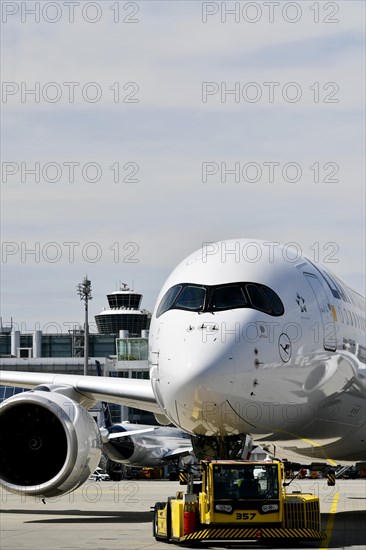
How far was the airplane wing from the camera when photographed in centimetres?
2269

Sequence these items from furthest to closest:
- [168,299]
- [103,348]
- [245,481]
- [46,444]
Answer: [103,348] < [46,444] < [168,299] < [245,481]

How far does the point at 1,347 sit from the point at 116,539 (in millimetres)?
120214

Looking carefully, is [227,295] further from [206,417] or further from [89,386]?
[89,386]

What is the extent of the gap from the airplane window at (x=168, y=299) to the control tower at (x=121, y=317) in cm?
12894

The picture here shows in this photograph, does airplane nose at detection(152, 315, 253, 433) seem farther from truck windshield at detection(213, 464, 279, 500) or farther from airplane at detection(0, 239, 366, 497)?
truck windshield at detection(213, 464, 279, 500)

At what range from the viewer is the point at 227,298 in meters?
16.9

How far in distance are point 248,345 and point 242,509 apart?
8.50ft

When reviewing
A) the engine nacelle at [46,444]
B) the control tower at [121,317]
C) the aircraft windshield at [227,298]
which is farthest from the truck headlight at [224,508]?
the control tower at [121,317]

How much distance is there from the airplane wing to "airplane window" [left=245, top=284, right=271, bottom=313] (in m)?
5.95

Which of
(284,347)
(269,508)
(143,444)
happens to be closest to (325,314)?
(284,347)

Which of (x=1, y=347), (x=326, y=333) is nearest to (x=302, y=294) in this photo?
(x=326, y=333)

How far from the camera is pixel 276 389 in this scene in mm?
16984

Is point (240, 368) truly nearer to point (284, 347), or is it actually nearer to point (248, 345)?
point (248, 345)

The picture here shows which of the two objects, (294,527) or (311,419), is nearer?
(294,527)
